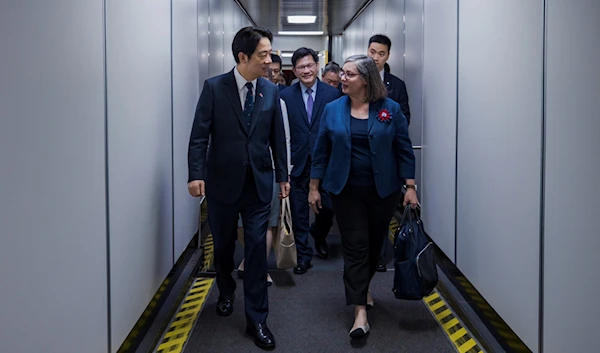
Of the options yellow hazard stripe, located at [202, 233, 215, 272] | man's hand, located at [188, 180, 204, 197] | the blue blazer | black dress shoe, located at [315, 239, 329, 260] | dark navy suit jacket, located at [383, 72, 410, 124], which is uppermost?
dark navy suit jacket, located at [383, 72, 410, 124]

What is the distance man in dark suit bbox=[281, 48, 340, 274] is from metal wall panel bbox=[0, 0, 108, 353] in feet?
8.69

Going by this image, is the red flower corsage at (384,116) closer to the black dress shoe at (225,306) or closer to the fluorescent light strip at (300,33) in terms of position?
the black dress shoe at (225,306)

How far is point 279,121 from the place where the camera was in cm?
391

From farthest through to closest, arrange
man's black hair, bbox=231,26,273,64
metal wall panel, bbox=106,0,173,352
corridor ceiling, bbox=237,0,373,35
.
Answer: corridor ceiling, bbox=237,0,373,35
man's black hair, bbox=231,26,273,64
metal wall panel, bbox=106,0,173,352

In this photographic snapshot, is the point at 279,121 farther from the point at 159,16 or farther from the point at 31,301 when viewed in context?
the point at 31,301

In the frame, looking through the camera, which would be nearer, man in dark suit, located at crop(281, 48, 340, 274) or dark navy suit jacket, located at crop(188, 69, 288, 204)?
dark navy suit jacket, located at crop(188, 69, 288, 204)

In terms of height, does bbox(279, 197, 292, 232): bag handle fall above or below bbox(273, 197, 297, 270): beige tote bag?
above

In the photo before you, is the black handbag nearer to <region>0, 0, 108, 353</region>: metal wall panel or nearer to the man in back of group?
<region>0, 0, 108, 353</region>: metal wall panel

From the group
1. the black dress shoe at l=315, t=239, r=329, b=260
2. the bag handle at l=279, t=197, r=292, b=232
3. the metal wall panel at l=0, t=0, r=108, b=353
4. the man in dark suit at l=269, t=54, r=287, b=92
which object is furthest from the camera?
the man in dark suit at l=269, t=54, r=287, b=92

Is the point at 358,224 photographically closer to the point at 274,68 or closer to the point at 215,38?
the point at 274,68

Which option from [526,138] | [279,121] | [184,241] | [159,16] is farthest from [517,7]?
[184,241]

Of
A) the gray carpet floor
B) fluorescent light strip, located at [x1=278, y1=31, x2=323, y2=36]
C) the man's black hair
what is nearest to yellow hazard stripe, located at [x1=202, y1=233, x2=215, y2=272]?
the gray carpet floor

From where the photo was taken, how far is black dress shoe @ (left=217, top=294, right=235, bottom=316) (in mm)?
4164

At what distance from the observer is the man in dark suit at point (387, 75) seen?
206 inches
